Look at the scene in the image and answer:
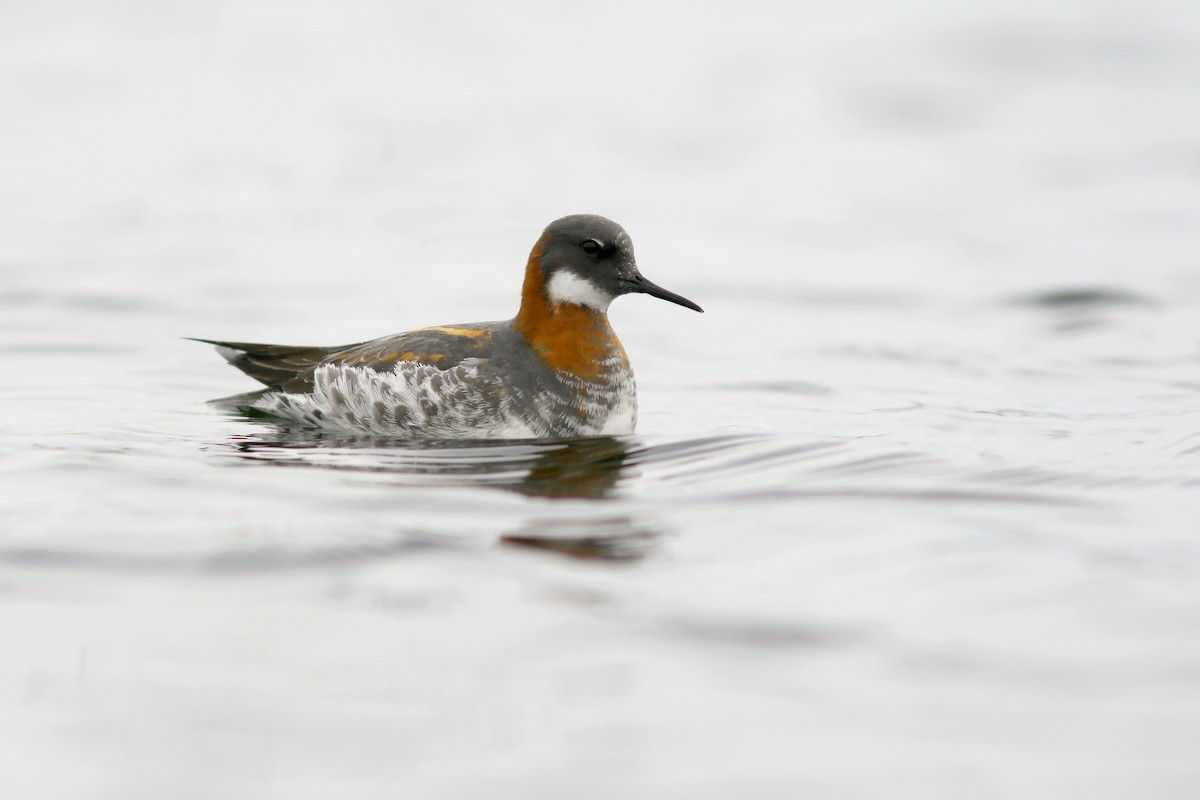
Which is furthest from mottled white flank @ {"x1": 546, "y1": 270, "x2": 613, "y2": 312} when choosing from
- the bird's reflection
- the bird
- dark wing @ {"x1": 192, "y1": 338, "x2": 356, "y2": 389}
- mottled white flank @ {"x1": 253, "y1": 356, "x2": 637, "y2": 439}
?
dark wing @ {"x1": 192, "y1": 338, "x2": 356, "y2": 389}

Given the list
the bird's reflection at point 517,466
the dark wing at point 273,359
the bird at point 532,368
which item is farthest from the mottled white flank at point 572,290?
the dark wing at point 273,359

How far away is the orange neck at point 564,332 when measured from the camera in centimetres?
889

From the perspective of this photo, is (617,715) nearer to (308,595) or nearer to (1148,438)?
(308,595)

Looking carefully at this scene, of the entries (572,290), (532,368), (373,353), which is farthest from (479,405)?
(373,353)

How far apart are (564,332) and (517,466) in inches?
45.3

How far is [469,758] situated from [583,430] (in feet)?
13.9

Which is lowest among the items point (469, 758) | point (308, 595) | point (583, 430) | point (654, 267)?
point (469, 758)

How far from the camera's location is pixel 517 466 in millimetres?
8117

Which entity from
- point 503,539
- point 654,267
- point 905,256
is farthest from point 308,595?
point 905,256

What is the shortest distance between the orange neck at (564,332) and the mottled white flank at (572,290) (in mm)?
38

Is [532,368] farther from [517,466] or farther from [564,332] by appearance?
[517,466]

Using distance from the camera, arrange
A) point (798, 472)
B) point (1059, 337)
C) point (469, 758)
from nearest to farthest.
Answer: point (469, 758)
point (798, 472)
point (1059, 337)

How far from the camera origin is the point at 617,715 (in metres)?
4.93

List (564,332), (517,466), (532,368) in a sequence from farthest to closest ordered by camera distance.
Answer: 1. (564,332)
2. (532,368)
3. (517,466)
